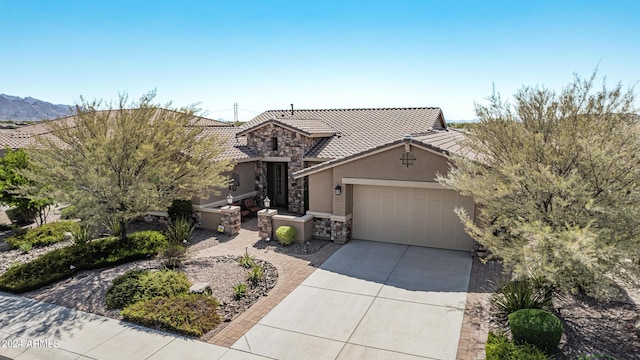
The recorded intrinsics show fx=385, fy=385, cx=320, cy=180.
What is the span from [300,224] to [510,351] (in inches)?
353

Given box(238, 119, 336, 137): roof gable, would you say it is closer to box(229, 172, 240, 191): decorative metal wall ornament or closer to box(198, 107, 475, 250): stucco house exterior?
box(198, 107, 475, 250): stucco house exterior

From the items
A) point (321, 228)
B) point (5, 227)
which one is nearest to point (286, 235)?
point (321, 228)

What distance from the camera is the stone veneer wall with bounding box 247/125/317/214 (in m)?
19.2

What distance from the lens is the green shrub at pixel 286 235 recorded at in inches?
562

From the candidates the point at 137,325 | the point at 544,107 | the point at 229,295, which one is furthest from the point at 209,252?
the point at 544,107

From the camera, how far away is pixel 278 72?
1004 inches

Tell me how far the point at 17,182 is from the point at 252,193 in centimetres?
989

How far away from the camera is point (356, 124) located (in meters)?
22.3

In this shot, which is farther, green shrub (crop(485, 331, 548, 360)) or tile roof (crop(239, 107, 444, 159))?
tile roof (crop(239, 107, 444, 159))

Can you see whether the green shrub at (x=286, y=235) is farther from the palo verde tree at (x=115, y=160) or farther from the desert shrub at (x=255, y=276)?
the palo verde tree at (x=115, y=160)

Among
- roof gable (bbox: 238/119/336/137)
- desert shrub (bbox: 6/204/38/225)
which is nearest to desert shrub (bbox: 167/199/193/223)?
roof gable (bbox: 238/119/336/137)

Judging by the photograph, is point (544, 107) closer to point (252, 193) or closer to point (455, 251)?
point (455, 251)

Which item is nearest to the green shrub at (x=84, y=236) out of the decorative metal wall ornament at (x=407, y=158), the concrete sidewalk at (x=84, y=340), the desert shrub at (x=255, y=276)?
the concrete sidewalk at (x=84, y=340)

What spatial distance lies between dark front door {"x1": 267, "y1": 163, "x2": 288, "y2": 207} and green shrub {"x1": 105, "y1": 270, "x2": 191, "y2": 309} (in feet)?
33.7
